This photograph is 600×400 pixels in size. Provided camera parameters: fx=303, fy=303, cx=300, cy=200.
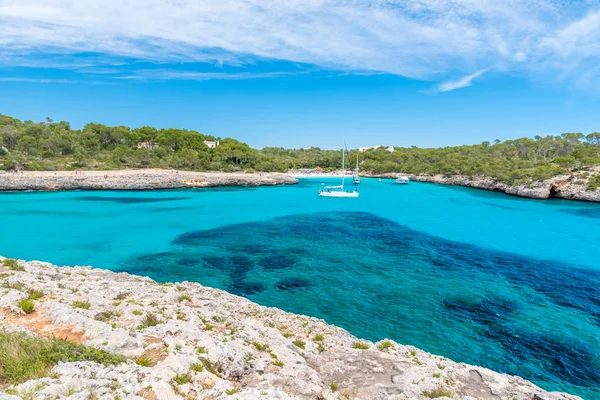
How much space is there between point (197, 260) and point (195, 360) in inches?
779

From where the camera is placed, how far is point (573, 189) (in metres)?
69.7

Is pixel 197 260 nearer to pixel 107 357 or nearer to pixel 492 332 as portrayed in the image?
pixel 107 357

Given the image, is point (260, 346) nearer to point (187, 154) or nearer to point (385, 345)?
point (385, 345)

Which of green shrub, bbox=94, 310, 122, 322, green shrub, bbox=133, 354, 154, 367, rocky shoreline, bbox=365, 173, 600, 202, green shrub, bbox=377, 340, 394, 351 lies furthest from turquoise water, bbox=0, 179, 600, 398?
rocky shoreline, bbox=365, 173, 600, 202

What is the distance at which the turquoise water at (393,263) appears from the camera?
51.2 feet

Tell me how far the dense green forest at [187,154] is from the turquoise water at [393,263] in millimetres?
38422

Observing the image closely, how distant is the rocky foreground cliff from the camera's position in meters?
6.47

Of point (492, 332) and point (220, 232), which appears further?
point (220, 232)

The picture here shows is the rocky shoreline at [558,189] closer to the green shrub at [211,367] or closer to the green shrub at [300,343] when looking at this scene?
the green shrub at [300,343]

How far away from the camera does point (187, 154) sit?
105875mm

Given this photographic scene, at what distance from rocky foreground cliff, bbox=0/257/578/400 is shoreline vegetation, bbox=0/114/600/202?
242 feet

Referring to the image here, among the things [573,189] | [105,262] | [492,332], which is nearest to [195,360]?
[492,332]

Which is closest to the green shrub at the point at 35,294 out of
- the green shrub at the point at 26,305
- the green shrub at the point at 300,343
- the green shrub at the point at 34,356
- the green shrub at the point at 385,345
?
the green shrub at the point at 26,305

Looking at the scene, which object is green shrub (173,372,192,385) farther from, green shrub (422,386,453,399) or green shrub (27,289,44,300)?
green shrub (27,289,44,300)
